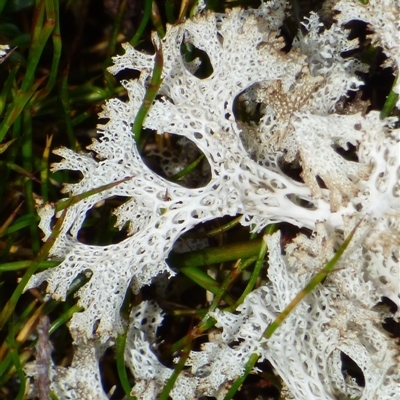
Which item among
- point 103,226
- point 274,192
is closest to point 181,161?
point 103,226

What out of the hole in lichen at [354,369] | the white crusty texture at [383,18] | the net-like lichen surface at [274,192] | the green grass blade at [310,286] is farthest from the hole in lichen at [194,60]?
the hole in lichen at [354,369]

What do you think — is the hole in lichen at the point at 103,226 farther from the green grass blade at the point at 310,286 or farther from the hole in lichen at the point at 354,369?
the hole in lichen at the point at 354,369

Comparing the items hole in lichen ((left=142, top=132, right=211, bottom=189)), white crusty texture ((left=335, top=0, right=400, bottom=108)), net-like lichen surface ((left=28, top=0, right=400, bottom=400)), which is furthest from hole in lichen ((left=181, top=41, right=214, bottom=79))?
white crusty texture ((left=335, top=0, right=400, bottom=108))

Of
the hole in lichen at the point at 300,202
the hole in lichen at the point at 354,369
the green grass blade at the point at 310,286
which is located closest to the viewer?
the green grass blade at the point at 310,286

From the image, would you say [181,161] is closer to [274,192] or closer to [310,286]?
[274,192]

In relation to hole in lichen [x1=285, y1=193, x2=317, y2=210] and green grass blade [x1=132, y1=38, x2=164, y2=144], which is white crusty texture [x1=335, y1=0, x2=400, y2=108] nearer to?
hole in lichen [x1=285, y1=193, x2=317, y2=210]

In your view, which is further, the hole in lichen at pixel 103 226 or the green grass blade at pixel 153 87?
the hole in lichen at pixel 103 226
